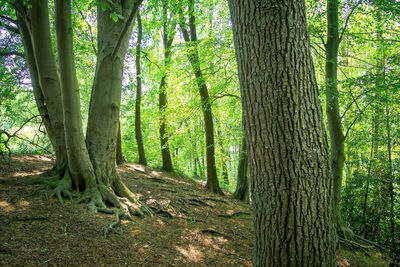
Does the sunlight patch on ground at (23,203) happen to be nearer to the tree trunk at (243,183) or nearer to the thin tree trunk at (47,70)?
the thin tree trunk at (47,70)

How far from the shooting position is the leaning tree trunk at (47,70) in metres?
3.76

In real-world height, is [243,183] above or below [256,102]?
below

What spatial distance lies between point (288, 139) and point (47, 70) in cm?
454

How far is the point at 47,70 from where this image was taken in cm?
427

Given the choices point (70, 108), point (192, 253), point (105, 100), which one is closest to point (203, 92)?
point (105, 100)

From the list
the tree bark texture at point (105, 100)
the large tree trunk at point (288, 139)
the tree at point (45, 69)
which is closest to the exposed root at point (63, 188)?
the tree at point (45, 69)

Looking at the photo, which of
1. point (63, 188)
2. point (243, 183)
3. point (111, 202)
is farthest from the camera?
point (243, 183)

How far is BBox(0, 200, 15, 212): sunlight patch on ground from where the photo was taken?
11.1 ft

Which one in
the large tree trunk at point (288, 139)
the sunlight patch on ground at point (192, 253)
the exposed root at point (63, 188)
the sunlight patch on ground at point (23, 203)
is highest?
the large tree trunk at point (288, 139)

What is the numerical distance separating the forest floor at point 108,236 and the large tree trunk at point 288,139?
2.28 metres

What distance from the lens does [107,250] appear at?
3.14 m

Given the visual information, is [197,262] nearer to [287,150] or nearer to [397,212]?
[287,150]

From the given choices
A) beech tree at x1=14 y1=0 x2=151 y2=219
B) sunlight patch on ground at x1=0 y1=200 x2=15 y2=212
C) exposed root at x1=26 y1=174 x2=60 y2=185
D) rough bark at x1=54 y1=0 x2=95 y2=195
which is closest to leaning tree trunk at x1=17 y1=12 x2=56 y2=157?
beech tree at x1=14 y1=0 x2=151 y2=219

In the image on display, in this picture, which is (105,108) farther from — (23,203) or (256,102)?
(256,102)
